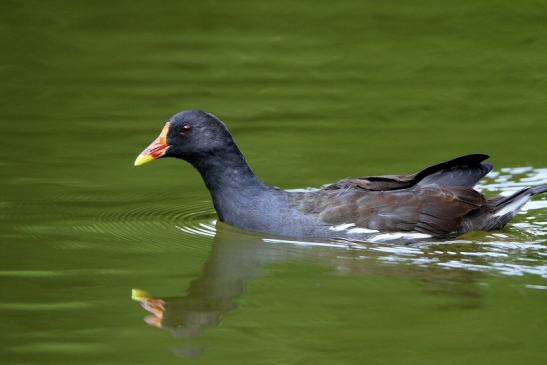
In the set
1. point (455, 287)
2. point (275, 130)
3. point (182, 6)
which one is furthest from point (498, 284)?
point (182, 6)

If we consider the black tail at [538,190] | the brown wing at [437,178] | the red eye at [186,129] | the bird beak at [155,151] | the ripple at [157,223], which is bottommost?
the ripple at [157,223]

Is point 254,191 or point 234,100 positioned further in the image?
point 234,100

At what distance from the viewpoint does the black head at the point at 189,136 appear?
28.2ft

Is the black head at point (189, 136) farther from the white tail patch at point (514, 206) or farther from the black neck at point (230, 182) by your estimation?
the white tail patch at point (514, 206)

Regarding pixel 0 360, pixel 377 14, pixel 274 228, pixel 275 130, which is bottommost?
pixel 0 360

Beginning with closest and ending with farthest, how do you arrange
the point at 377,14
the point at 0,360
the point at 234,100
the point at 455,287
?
the point at 0,360
the point at 455,287
the point at 234,100
the point at 377,14

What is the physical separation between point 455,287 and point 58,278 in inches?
94.6

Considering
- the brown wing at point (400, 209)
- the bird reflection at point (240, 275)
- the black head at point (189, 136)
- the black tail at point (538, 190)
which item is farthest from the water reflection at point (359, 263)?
the black head at point (189, 136)

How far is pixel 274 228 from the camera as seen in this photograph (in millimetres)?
8453

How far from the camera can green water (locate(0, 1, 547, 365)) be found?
256 inches

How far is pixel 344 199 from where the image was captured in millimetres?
8414

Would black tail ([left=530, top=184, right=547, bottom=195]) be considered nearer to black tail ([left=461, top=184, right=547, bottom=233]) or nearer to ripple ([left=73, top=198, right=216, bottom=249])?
black tail ([left=461, top=184, right=547, bottom=233])

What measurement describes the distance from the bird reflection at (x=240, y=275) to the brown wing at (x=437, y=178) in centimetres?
58

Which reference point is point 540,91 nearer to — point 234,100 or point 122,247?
point 234,100
